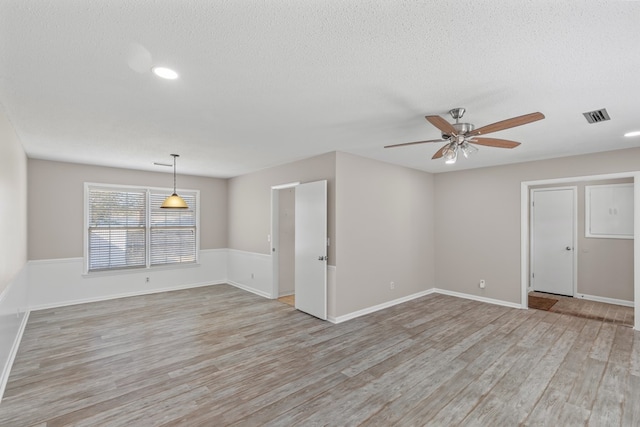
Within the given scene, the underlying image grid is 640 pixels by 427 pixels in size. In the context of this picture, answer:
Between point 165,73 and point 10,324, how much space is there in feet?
10.6

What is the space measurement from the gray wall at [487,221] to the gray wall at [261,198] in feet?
9.50

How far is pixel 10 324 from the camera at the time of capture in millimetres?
3148

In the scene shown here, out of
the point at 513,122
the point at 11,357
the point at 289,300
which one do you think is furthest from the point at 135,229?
the point at 513,122

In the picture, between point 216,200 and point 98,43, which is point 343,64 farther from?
point 216,200

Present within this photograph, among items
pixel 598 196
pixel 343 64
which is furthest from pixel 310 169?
pixel 598 196

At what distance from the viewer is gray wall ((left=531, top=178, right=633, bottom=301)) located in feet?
16.8

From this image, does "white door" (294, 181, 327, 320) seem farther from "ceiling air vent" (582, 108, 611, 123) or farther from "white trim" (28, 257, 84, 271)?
"white trim" (28, 257, 84, 271)

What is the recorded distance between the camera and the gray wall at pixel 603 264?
511 centimetres

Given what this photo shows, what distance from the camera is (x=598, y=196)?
213 inches

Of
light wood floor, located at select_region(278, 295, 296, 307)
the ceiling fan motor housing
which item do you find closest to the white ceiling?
Result: the ceiling fan motor housing

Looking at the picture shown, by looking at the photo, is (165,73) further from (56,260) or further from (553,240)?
(553,240)

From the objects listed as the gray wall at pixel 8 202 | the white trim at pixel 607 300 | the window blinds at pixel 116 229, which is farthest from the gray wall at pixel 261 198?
the white trim at pixel 607 300

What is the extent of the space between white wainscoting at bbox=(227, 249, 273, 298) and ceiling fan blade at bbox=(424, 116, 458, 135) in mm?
4082

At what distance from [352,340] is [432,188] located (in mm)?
3836
